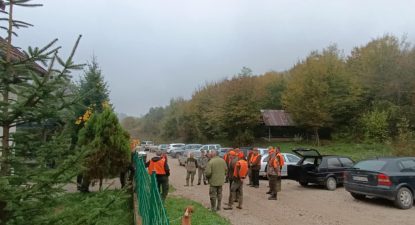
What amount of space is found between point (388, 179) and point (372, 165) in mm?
860

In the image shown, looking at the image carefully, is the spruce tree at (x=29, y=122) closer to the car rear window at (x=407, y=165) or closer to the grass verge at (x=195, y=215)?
the grass verge at (x=195, y=215)

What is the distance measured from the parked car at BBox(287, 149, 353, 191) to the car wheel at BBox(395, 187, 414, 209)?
432cm

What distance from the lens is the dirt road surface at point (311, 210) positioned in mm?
10719

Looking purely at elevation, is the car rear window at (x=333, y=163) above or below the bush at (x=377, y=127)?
below

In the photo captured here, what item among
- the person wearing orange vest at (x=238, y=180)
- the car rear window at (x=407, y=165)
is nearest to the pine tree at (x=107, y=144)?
the person wearing orange vest at (x=238, y=180)

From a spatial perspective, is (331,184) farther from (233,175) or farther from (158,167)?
(158,167)

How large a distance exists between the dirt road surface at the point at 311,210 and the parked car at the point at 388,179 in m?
0.43

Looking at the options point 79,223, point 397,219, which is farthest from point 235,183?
point 79,223

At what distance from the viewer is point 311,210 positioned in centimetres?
1224

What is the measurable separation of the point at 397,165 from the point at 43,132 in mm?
12215

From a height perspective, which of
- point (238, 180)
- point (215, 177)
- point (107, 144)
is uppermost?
point (107, 144)

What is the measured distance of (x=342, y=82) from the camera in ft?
161

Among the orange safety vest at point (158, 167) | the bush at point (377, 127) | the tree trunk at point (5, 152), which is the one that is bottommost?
the orange safety vest at point (158, 167)

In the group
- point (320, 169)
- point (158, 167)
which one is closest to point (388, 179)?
point (320, 169)
